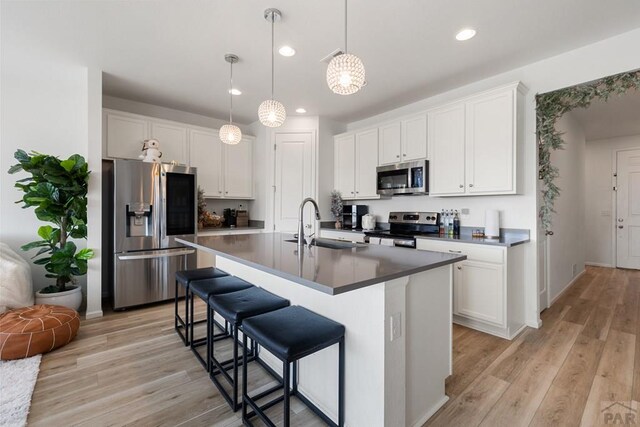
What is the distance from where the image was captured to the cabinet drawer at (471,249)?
8.73 feet

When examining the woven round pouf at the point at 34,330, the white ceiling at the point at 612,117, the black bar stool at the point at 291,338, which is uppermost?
the white ceiling at the point at 612,117

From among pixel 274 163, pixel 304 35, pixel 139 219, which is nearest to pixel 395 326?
pixel 304 35

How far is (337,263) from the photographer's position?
→ 1.49 m

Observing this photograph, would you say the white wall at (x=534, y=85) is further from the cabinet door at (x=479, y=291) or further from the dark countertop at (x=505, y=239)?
the cabinet door at (x=479, y=291)

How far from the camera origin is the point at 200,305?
11.8 ft

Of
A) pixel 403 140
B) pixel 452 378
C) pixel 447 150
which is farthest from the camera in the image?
pixel 403 140

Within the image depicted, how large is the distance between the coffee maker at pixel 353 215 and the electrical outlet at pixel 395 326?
10.4 ft

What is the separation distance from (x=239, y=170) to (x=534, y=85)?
3.98 metres

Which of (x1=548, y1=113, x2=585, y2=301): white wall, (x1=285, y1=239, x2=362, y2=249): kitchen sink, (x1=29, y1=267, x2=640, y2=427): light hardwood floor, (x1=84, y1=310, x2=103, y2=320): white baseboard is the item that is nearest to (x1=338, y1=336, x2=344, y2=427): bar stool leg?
(x1=29, y1=267, x2=640, y2=427): light hardwood floor

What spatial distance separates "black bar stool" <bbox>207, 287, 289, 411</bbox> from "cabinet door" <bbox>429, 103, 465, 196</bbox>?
2.41 metres

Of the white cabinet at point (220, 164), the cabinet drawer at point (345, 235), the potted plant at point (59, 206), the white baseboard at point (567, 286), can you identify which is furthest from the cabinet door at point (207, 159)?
the white baseboard at point (567, 286)

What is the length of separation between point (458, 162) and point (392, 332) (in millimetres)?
2517

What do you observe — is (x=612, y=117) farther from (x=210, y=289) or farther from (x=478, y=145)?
(x=210, y=289)

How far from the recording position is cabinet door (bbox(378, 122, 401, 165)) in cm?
388
